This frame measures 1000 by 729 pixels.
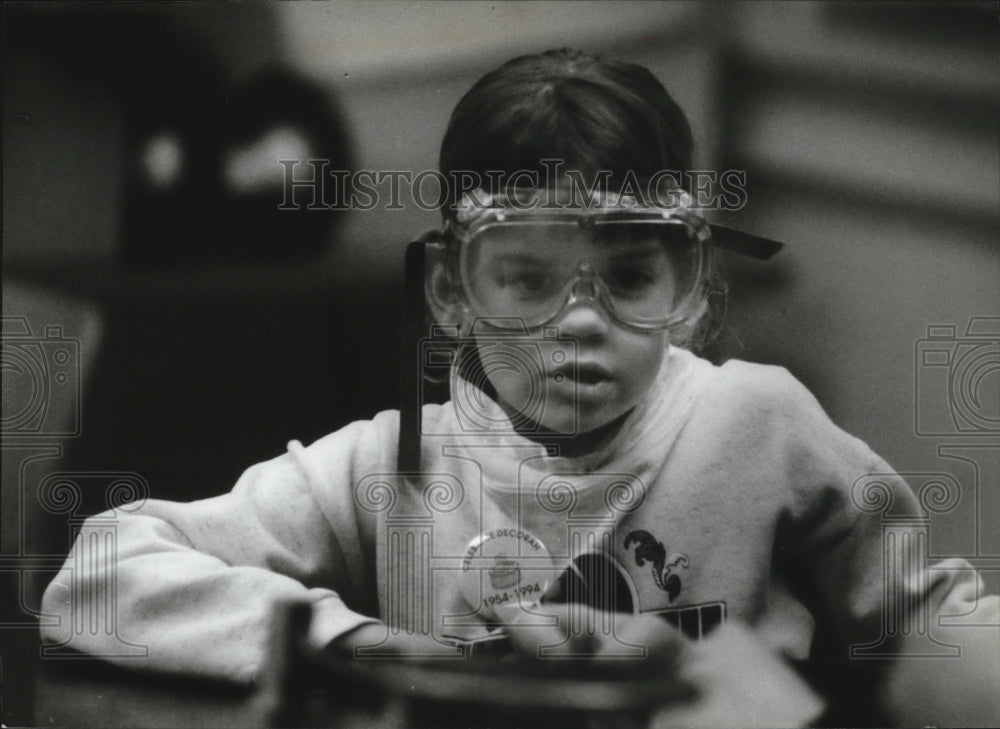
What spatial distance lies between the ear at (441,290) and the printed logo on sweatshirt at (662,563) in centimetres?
56

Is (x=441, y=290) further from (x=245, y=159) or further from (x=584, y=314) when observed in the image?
(x=245, y=159)

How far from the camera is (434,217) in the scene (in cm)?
200

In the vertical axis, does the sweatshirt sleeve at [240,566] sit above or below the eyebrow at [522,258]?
below

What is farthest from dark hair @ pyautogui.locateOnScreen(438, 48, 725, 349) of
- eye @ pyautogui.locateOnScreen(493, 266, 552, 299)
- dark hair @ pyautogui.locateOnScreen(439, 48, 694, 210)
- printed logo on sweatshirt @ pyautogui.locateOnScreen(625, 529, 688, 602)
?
printed logo on sweatshirt @ pyautogui.locateOnScreen(625, 529, 688, 602)

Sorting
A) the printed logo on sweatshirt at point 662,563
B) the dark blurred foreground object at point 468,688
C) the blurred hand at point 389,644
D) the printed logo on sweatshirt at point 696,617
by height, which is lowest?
the dark blurred foreground object at point 468,688

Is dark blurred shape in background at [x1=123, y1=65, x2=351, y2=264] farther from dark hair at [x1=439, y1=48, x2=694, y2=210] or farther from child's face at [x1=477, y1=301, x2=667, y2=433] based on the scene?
child's face at [x1=477, y1=301, x2=667, y2=433]

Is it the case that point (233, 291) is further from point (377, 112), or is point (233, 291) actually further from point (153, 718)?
point (153, 718)

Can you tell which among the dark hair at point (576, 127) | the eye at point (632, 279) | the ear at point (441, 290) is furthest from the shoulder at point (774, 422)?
the ear at point (441, 290)

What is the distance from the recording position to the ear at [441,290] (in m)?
1.98

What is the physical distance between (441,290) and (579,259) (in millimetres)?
281

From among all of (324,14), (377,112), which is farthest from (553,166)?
(324,14)

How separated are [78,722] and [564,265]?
4.46 ft

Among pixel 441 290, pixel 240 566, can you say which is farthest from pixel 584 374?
pixel 240 566

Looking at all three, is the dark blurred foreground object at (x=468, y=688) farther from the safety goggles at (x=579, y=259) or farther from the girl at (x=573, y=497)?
the safety goggles at (x=579, y=259)
